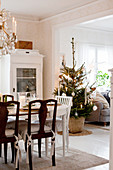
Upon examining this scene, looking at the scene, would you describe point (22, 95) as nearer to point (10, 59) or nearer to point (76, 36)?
point (10, 59)

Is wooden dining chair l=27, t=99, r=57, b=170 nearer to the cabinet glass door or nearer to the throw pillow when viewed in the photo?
the cabinet glass door

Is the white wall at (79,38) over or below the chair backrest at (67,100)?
over

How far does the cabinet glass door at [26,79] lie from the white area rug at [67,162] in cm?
214

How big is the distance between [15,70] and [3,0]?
1504mm

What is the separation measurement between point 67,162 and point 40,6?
3316 millimetres

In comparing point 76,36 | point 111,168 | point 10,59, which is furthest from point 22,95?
point 76,36

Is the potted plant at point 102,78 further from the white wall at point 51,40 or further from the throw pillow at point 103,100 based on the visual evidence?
the white wall at point 51,40

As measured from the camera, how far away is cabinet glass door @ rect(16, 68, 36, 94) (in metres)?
6.04

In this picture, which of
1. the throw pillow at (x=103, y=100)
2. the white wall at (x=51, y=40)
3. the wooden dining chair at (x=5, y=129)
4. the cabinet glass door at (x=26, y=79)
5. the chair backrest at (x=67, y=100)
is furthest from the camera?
the throw pillow at (x=103, y=100)

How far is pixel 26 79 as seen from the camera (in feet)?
20.2

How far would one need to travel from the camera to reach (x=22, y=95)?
3859 millimetres

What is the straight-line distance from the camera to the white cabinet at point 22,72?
19.5 feet

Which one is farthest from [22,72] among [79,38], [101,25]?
[101,25]

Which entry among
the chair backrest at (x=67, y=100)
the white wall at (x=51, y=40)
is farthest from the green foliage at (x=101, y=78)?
the chair backrest at (x=67, y=100)
